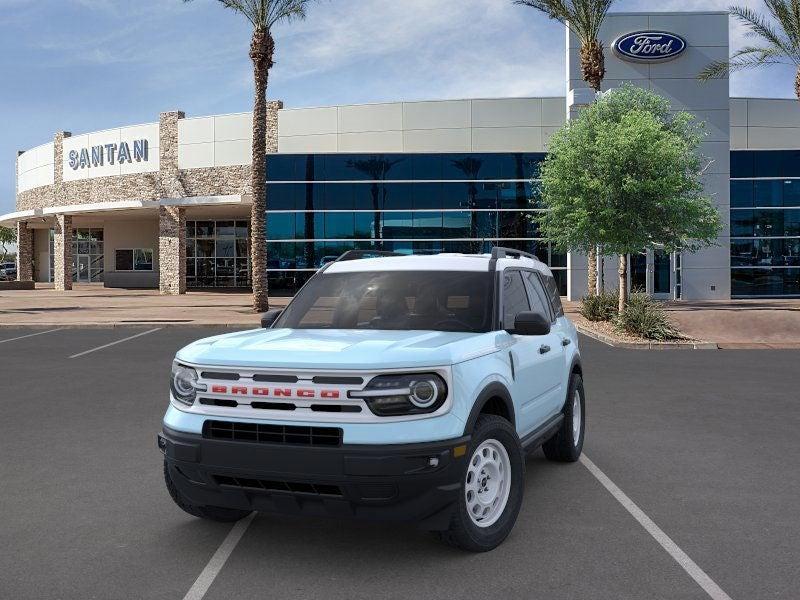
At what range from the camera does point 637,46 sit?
33.1 metres

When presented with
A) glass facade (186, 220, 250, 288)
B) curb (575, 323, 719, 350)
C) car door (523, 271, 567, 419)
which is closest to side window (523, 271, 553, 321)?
car door (523, 271, 567, 419)

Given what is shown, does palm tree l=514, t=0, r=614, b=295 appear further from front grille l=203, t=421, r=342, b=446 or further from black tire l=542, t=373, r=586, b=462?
front grille l=203, t=421, r=342, b=446

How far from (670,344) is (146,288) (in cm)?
4067

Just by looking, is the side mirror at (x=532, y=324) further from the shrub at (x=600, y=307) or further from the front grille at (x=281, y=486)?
the shrub at (x=600, y=307)

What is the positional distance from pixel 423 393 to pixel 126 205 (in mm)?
40904

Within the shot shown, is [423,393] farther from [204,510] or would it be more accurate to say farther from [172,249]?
[172,249]

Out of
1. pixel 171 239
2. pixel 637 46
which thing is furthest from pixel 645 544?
pixel 171 239

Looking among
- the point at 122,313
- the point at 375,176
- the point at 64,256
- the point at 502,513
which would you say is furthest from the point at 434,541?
the point at 64,256

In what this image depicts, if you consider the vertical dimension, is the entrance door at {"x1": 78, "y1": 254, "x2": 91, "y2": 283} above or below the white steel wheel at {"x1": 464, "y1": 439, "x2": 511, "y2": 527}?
above

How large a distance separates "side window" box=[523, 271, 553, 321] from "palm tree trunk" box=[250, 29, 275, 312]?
781 inches

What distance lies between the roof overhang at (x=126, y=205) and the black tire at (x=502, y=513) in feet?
116

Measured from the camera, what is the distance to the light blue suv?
13.1ft

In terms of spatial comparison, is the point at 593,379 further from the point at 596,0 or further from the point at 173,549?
the point at 596,0

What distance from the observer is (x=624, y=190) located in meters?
21.9
